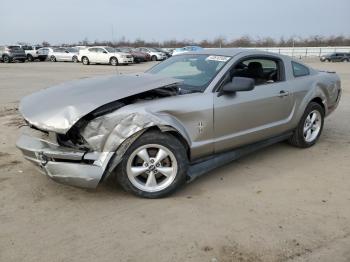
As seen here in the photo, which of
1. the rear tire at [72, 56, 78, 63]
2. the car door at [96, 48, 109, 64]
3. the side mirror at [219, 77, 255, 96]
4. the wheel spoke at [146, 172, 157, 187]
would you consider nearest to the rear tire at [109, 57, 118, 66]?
the car door at [96, 48, 109, 64]

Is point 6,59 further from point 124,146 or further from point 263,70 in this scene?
point 124,146

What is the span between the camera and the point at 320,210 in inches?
151

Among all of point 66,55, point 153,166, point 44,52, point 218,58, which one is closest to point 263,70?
point 218,58

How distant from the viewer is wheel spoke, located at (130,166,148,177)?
3910 mm

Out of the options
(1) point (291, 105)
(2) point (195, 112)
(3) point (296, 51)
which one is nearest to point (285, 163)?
(1) point (291, 105)

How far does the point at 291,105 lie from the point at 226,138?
1.43m

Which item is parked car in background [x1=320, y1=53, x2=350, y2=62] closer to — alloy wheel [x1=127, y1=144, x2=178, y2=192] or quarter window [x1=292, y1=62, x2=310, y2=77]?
quarter window [x1=292, y1=62, x2=310, y2=77]

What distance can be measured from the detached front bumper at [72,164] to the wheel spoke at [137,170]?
1.05 ft

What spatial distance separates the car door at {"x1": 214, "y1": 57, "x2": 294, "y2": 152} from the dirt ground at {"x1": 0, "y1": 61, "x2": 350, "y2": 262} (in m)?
0.49

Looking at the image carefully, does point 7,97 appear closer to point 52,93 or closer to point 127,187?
point 52,93

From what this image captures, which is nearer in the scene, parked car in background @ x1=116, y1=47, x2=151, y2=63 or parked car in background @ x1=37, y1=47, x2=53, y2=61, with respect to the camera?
parked car in background @ x1=116, y1=47, x2=151, y2=63

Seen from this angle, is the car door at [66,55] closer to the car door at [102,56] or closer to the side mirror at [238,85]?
the car door at [102,56]

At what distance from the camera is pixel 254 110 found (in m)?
4.80

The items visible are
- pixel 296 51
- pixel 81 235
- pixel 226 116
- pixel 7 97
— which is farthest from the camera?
pixel 296 51
